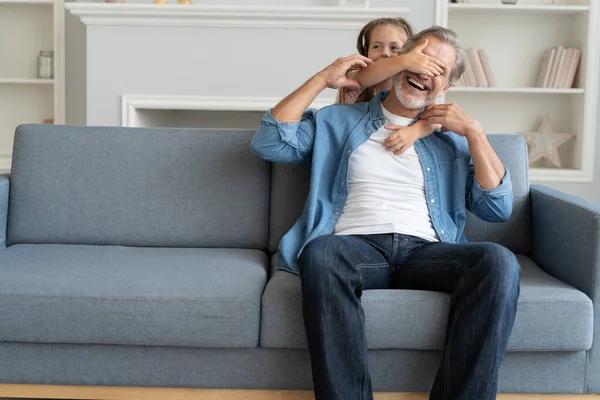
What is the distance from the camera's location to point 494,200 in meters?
2.15

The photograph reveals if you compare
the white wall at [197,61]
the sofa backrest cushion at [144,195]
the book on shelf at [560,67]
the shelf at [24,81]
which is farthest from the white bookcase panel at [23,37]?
the book on shelf at [560,67]

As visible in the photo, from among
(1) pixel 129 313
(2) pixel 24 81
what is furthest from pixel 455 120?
(2) pixel 24 81

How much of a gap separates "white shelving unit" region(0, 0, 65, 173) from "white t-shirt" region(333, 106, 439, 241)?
280 centimetres

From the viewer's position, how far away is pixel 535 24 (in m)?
4.71

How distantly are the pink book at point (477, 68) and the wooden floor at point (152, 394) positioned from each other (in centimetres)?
282

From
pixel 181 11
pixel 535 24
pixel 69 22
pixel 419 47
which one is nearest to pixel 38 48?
pixel 69 22

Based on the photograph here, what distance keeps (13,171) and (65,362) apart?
30.5 inches

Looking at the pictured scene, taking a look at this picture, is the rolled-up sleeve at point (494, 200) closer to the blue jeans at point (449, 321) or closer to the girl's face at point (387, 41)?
the blue jeans at point (449, 321)

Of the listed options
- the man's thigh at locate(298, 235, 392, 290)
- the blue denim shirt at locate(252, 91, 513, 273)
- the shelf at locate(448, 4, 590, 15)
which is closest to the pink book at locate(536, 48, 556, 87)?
the shelf at locate(448, 4, 590, 15)

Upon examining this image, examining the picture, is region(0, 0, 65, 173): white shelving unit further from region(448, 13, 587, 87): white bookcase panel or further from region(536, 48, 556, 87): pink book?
region(536, 48, 556, 87): pink book

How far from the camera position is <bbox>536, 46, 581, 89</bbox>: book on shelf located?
14.8ft

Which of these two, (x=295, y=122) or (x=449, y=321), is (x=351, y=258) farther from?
(x=295, y=122)

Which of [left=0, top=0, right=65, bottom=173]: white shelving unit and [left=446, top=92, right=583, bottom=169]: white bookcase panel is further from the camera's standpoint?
[left=446, top=92, right=583, bottom=169]: white bookcase panel

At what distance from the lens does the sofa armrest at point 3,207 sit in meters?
2.46
